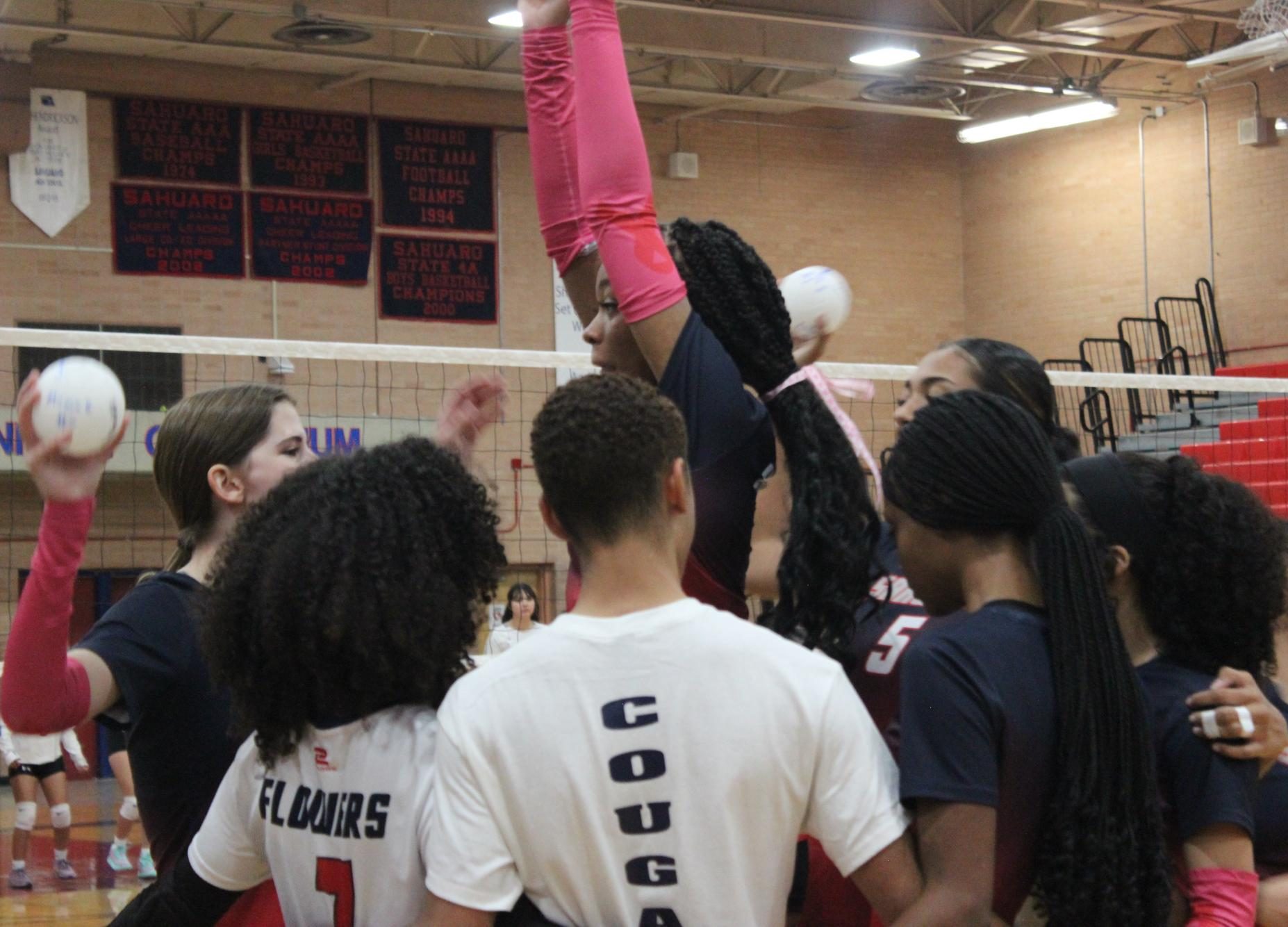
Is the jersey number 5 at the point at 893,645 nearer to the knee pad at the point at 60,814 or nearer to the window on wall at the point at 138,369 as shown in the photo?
the knee pad at the point at 60,814

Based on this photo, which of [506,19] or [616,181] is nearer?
[616,181]

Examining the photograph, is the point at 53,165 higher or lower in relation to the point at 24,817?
higher

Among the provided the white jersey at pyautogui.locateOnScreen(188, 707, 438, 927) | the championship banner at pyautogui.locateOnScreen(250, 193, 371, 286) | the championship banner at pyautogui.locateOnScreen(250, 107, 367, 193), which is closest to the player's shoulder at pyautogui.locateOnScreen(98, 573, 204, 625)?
the white jersey at pyautogui.locateOnScreen(188, 707, 438, 927)

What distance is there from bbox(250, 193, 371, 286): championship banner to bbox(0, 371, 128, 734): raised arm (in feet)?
47.6

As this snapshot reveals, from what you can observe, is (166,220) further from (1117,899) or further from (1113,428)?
(1117,899)

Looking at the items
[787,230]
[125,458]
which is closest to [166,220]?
[125,458]

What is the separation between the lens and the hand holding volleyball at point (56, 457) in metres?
2.23

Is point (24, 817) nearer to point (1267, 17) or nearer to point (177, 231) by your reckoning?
point (177, 231)

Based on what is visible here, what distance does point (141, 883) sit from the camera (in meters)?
9.98

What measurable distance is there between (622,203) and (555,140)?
1.24 feet

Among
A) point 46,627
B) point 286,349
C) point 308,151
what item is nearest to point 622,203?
point 46,627

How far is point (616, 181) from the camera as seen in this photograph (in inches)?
86.4

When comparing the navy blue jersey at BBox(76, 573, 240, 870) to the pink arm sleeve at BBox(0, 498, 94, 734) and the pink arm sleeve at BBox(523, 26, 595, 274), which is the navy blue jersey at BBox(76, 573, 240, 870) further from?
the pink arm sleeve at BBox(523, 26, 595, 274)

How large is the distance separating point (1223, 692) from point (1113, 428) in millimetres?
16014
